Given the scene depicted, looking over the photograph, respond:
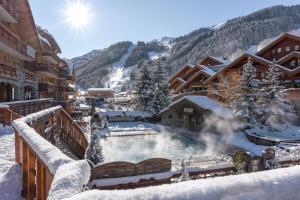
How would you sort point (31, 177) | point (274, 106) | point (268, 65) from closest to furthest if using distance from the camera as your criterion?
point (31, 177) < point (274, 106) < point (268, 65)

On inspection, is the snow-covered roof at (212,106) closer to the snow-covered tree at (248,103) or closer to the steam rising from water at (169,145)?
the steam rising from water at (169,145)

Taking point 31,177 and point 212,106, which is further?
point 212,106

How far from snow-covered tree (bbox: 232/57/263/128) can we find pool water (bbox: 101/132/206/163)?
14.8ft

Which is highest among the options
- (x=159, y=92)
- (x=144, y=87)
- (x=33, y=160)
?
(x=144, y=87)

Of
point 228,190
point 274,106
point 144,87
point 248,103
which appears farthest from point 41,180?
point 144,87

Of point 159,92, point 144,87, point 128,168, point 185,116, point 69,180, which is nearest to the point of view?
point 69,180

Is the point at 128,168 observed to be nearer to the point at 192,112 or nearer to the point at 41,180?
the point at 41,180

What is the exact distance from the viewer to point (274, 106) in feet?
A: 79.6

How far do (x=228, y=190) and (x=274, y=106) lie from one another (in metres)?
25.1

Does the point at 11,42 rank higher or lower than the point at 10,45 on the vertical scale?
higher

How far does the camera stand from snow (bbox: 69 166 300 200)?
1379 millimetres

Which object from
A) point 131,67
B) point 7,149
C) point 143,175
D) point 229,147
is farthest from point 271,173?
point 131,67

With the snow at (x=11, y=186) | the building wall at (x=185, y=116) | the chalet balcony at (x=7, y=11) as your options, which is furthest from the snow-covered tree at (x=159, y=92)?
the snow at (x=11, y=186)

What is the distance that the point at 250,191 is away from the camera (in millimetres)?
1588
